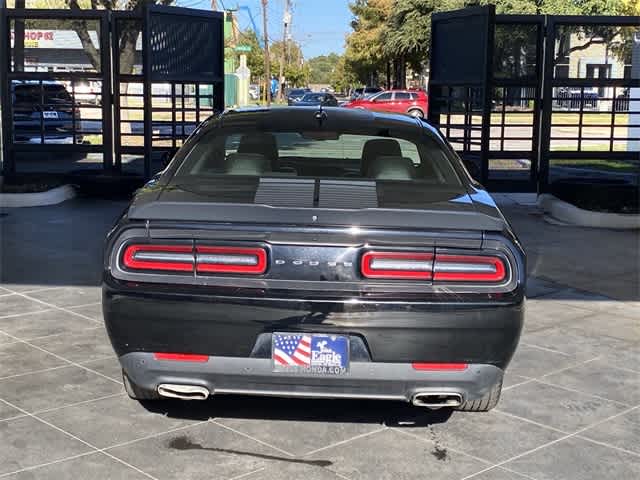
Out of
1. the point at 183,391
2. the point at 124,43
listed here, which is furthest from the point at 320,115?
the point at 124,43

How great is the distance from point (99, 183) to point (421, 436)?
10.1 metres

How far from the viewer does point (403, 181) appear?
5.28 metres

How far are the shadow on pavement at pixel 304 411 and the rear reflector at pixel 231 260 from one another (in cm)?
115

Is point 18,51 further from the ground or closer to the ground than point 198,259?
further from the ground

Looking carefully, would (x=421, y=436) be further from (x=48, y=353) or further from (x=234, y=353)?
(x=48, y=353)

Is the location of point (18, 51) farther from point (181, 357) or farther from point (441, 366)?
point (441, 366)

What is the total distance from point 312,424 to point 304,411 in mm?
197

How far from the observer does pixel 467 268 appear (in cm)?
427

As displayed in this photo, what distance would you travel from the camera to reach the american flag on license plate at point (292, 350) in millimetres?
4234

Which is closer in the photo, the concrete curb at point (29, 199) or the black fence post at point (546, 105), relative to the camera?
the concrete curb at point (29, 199)

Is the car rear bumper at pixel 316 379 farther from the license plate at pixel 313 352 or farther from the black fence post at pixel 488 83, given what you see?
the black fence post at pixel 488 83

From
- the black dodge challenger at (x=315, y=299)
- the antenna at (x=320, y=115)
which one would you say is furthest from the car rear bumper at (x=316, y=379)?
the antenna at (x=320, y=115)

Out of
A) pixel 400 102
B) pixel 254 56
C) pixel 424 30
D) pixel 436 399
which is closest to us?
pixel 436 399

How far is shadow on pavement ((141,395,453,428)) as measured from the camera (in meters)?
5.09
